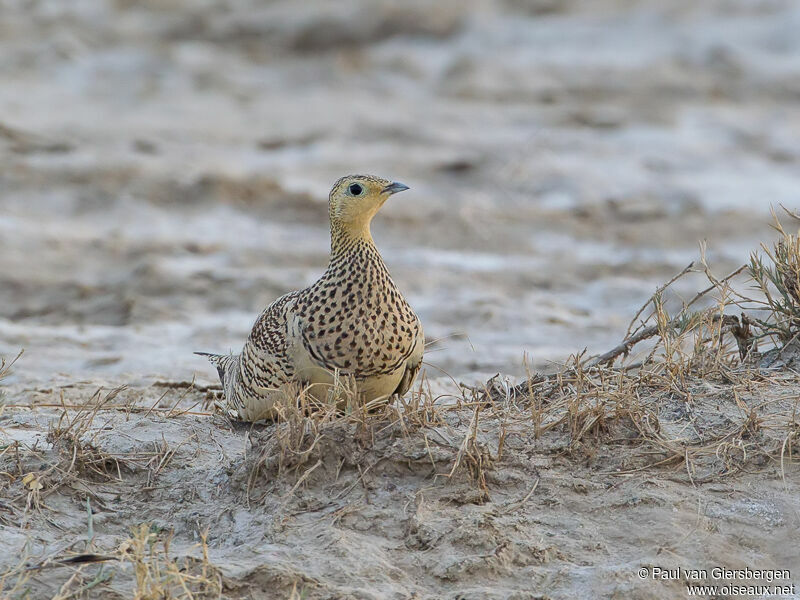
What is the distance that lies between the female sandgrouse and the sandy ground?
12.8 inches

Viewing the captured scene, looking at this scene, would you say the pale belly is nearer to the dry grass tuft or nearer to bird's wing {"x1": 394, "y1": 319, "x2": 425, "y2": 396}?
bird's wing {"x1": 394, "y1": 319, "x2": 425, "y2": 396}

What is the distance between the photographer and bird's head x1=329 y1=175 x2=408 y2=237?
191 inches

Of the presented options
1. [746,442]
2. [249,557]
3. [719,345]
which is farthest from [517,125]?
[249,557]

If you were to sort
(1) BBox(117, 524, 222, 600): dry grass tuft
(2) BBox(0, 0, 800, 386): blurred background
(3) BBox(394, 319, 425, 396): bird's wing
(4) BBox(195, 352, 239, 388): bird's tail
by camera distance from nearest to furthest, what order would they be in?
(1) BBox(117, 524, 222, 600): dry grass tuft
(3) BBox(394, 319, 425, 396): bird's wing
(4) BBox(195, 352, 239, 388): bird's tail
(2) BBox(0, 0, 800, 386): blurred background

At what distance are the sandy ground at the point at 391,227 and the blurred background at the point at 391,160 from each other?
3 centimetres

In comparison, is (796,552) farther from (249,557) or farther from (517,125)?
(517,125)

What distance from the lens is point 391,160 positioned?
36.6ft

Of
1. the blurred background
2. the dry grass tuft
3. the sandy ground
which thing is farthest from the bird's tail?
the dry grass tuft

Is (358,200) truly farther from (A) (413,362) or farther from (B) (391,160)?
(B) (391,160)

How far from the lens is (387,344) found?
443cm

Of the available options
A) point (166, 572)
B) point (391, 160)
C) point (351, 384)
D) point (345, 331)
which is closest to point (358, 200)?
point (345, 331)

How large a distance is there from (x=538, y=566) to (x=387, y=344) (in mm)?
1180

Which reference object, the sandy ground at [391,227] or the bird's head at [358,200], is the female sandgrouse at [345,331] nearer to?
the bird's head at [358,200]

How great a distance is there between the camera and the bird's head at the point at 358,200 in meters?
4.86
